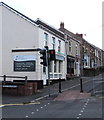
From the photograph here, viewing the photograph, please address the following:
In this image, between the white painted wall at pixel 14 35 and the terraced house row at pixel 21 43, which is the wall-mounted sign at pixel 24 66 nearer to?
the terraced house row at pixel 21 43

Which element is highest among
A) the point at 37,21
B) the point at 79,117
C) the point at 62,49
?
the point at 37,21

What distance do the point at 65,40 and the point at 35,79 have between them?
1055cm

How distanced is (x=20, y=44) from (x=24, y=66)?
87.7 inches

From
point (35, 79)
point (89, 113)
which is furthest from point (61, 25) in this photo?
point (89, 113)

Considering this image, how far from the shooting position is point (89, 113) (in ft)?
33.9

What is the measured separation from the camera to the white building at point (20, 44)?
76.2ft

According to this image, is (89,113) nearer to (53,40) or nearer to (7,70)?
(7,70)

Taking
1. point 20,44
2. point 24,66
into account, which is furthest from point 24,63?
point 20,44

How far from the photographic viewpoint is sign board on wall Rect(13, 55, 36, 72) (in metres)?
23.2

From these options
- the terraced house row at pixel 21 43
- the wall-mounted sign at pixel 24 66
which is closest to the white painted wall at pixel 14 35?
the terraced house row at pixel 21 43

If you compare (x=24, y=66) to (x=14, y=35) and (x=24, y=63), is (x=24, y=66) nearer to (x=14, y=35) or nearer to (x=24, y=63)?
(x=24, y=63)

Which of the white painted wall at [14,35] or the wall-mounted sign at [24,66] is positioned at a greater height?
the white painted wall at [14,35]

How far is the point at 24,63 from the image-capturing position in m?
23.5

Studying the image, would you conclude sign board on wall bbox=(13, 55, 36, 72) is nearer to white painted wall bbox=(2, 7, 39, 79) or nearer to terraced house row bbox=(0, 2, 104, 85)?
terraced house row bbox=(0, 2, 104, 85)
